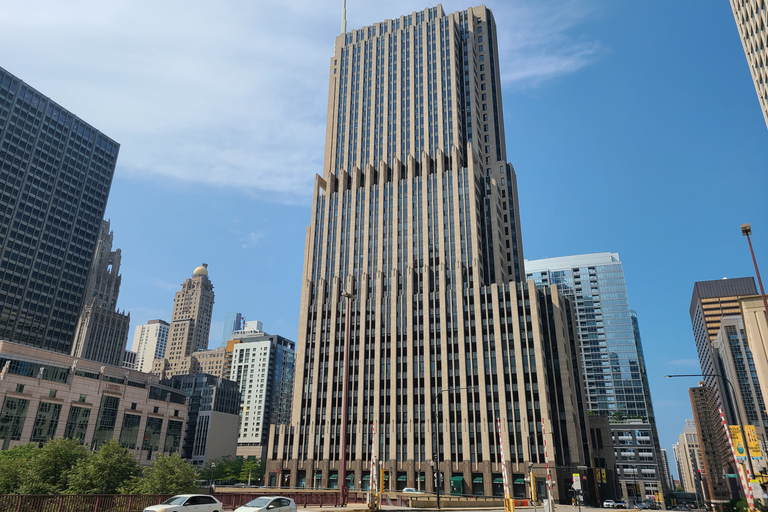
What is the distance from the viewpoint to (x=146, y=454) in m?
117

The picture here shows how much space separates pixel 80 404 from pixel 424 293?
72.3m

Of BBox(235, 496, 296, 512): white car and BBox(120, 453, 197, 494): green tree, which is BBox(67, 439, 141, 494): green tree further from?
BBox(235, 496, 296, 512): white car

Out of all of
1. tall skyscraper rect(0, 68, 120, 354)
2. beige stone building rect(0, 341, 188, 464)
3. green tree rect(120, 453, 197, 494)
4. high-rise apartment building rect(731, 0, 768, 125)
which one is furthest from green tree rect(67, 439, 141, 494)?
tall skyscraper rect(0, 68, 120, 354)

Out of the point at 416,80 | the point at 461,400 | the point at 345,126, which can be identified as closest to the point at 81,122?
the point at 345,126

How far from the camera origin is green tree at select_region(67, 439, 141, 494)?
42.7 m

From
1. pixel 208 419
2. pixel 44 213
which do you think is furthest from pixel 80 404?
pixel 208 419

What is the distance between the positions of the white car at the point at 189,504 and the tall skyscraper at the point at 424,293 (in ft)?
181

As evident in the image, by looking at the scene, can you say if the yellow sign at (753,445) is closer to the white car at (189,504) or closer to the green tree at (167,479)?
the white car at (189,504)

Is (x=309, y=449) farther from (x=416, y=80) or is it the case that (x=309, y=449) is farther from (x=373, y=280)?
(x=416, y=80)

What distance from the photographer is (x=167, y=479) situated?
4019 cm

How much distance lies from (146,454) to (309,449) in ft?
122

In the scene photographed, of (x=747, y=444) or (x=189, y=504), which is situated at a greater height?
(x=747, y=444)

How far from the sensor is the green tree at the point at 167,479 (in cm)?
3975

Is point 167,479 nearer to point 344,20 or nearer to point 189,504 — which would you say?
point 189,504
